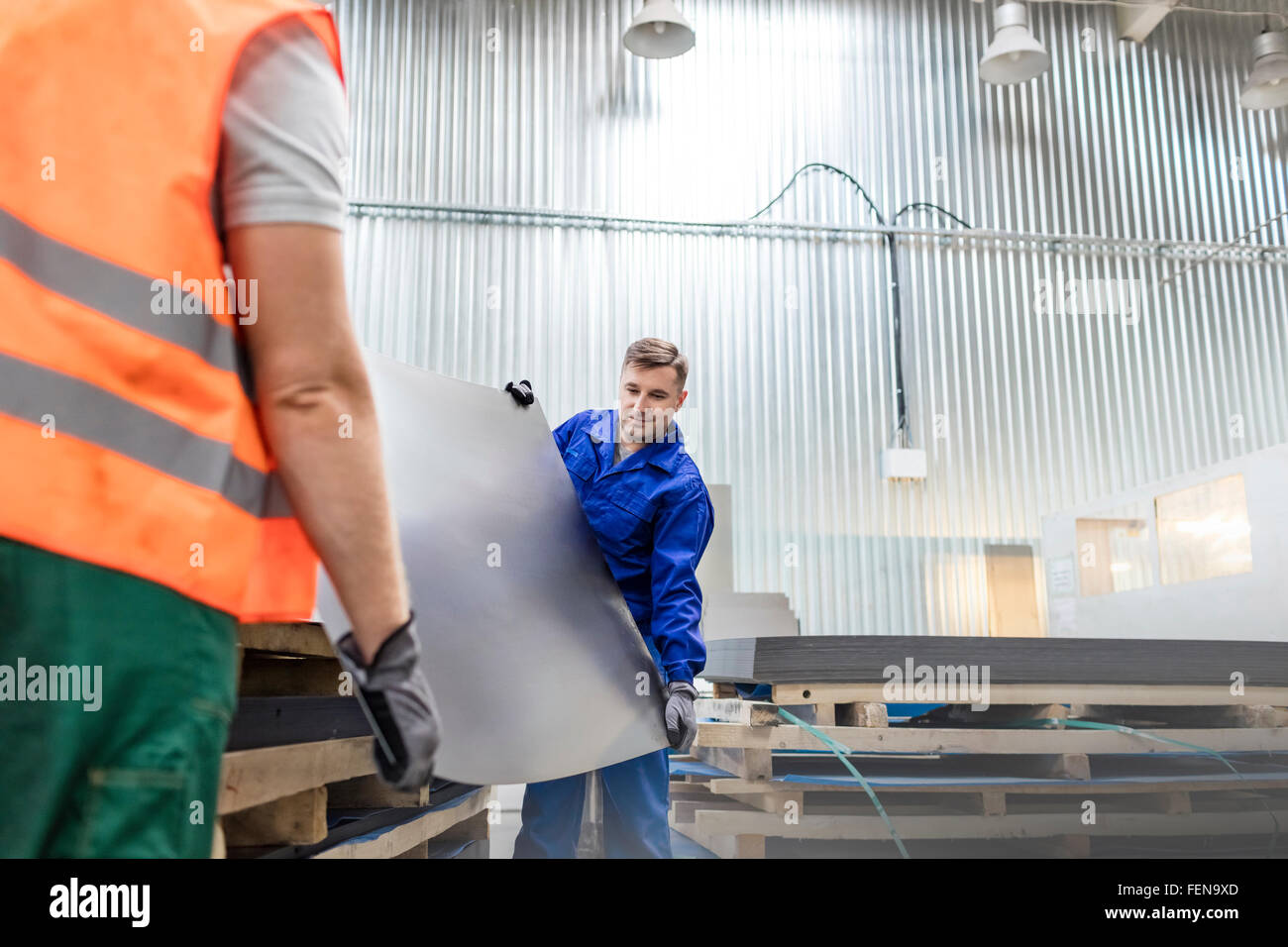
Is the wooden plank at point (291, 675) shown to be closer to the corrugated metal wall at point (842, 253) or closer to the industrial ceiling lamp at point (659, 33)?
the corrugated metal wall at point (842, 253)

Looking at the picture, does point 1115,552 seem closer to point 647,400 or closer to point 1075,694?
point 1075,694

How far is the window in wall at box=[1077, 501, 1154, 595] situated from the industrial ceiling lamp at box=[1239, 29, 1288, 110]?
12.5 ft

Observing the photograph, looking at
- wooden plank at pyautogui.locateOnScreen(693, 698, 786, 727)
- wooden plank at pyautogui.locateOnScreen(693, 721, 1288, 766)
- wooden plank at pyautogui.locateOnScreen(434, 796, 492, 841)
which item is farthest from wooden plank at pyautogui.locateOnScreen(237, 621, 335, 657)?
wooden plank at pyautogui.locateOnScreen(693, 721, 1288, 766)

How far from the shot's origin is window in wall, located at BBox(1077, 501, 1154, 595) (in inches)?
175

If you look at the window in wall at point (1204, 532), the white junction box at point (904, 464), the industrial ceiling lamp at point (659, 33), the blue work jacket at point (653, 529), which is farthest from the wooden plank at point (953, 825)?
the industrial ceiling lamp at point (659, 33)

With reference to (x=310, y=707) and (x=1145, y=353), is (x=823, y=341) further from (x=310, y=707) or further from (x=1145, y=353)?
(x=310, y=707)

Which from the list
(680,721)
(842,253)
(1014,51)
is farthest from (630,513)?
(1014,51)

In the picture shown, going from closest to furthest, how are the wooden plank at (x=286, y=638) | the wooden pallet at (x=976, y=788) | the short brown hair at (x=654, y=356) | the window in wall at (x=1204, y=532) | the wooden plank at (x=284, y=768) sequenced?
the wooden plank at (x=284, y=768), the wooden plank at (x=286, y=638), the short brown hair at (x=654, y=356), the wooden pallet at (x=976, y=788), the window in wall at (x=1204, y=532)

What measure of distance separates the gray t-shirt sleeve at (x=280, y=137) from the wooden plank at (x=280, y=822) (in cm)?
79

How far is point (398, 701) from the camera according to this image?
867mm

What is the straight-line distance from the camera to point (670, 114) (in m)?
6.59

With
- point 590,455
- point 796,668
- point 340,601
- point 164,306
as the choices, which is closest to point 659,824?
point 796,668

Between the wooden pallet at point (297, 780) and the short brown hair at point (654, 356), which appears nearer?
the wooden pallet at point (297, 780)

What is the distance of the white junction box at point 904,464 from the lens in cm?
611
